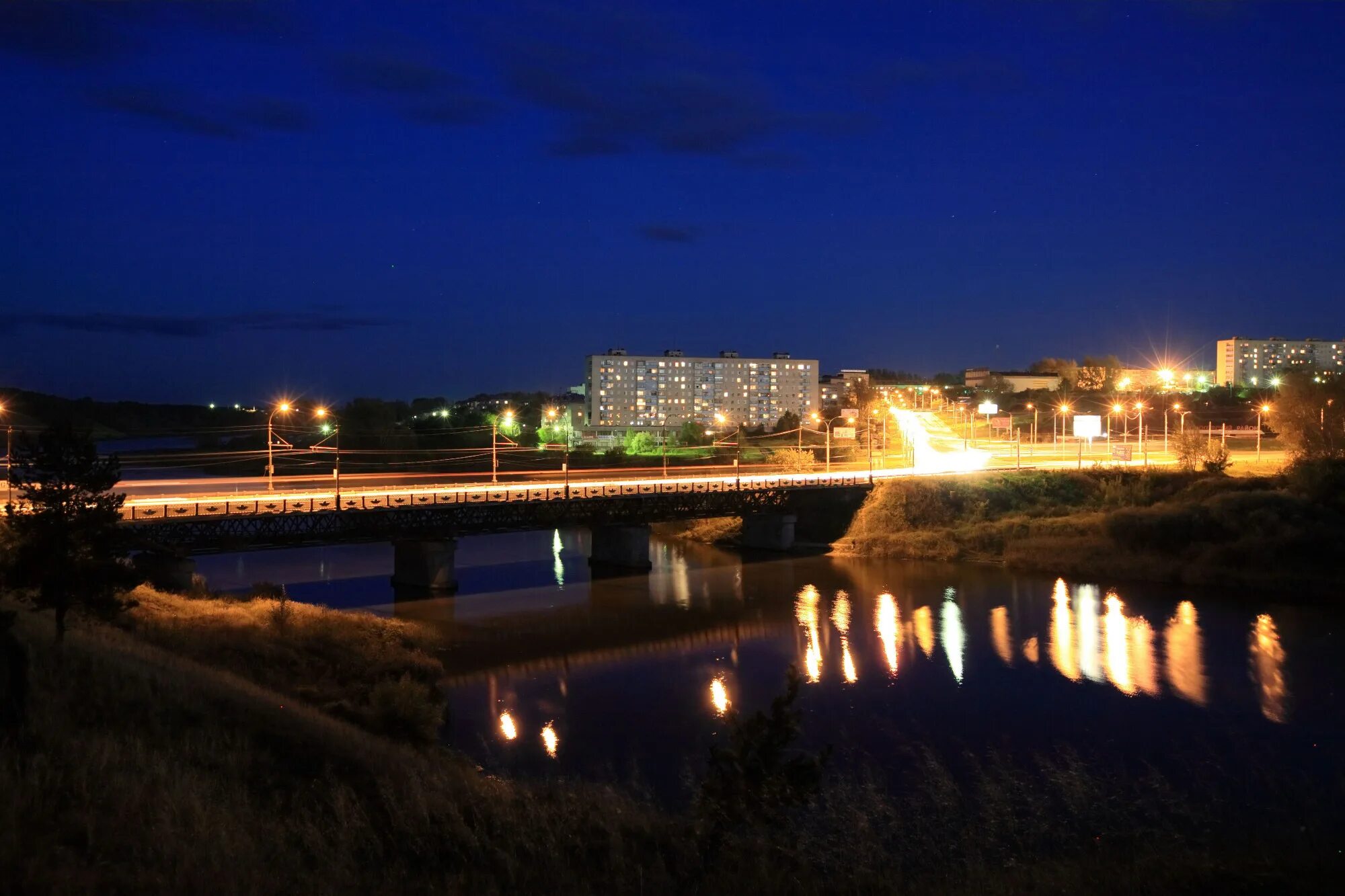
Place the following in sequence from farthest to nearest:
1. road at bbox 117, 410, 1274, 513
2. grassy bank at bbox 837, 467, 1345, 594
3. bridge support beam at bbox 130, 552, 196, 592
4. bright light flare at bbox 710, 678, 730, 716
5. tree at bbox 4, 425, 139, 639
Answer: grassy bank at bbox 837, 467, 1345, 594 < road at bbox 117, 410, 1274, 513 < bridge support beam at bbox 130, 552, 196, 592 < bright light flare at bbox 710, 678, 730, 716 < tree at bbox 4, 425, 139, 639

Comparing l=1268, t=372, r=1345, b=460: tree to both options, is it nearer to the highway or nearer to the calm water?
the highway

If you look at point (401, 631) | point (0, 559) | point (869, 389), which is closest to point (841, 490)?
point (401, 631)

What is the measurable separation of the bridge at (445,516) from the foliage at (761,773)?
2101 cm

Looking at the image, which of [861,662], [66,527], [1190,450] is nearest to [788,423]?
[1190,450]

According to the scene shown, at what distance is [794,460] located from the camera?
69312mm

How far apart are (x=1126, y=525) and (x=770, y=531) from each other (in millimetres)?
17362

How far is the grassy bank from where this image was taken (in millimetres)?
40500

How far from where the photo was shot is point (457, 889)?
31.0 ft

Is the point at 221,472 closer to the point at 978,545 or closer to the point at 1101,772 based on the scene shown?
the point at 978,545

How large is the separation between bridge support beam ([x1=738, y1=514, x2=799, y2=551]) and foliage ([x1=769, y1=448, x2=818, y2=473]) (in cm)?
1348

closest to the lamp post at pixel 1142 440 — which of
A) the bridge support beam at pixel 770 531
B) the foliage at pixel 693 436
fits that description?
the bridge support beam at pixel 770 531

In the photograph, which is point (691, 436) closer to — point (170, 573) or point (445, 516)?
point (445, 516)

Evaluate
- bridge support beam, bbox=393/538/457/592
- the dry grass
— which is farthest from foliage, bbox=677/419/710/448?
the dry grass

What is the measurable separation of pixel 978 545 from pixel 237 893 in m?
45.3
